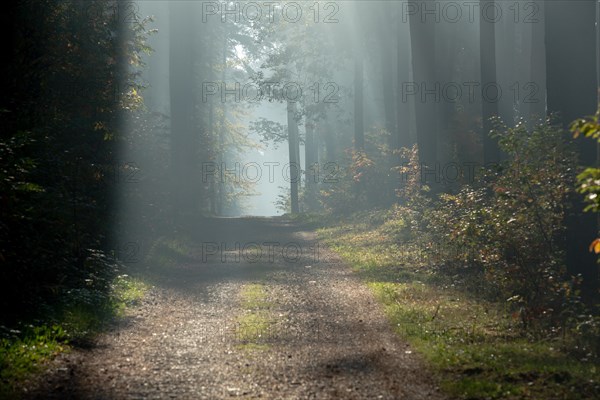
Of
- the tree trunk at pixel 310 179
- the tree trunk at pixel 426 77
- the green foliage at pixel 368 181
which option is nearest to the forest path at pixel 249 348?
the tree trunk at pixel 426 77

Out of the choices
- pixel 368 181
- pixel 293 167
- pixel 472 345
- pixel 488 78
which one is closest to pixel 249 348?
pixel 472 345

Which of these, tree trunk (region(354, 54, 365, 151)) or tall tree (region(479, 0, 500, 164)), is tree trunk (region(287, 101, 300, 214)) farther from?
tall tree (region(479, 0, 500, 164))

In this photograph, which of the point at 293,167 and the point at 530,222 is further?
the point at 293,167

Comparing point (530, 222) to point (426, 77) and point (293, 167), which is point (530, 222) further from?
point (293, 167)

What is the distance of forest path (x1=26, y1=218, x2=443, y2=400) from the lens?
8094 mm

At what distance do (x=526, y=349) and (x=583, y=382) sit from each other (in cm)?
173

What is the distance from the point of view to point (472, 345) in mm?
10094

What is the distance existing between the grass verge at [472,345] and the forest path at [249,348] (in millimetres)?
337

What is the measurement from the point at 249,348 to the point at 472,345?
2989 millimetres

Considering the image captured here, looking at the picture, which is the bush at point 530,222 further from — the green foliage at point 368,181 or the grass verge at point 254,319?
the green foliage at point 368,181

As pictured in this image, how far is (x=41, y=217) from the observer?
1182cm

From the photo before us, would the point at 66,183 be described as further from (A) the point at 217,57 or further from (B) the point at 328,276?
(A) the point at 217,57

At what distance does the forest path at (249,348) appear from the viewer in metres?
8.09

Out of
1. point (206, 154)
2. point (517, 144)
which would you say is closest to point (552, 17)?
point (517, 144)
